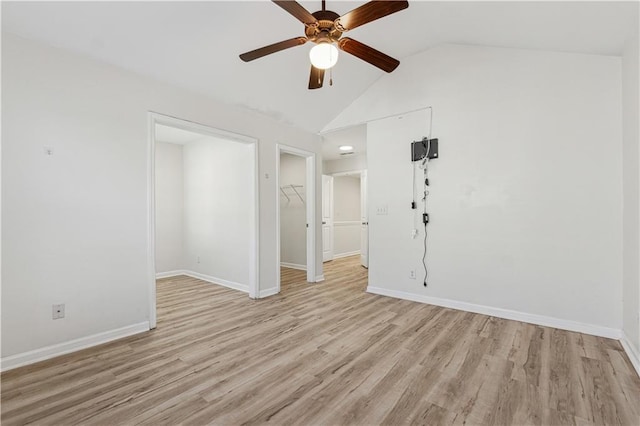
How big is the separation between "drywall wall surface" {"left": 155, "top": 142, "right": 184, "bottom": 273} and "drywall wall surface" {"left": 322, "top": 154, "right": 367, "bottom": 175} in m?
3.44

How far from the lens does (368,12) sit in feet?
6.10

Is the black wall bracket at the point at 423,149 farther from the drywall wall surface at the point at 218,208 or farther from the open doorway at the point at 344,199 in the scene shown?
the drywall wall surface at the point at 218,208

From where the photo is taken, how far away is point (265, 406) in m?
1.68

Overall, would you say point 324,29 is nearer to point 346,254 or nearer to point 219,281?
point 219,281

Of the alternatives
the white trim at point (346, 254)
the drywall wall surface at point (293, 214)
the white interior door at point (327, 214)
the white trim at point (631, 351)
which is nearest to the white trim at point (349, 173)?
the white interior door at point (327, 214)

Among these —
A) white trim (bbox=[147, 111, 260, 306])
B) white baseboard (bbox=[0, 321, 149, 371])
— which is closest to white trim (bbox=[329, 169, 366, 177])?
white trim (bbox=[147, 111, 260, 306])

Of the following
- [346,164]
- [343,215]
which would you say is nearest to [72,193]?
[346,164]

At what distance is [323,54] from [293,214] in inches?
173

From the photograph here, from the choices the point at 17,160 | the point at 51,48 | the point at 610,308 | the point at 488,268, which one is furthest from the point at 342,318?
the point at 51,48

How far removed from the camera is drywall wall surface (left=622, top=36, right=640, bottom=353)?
2219 mm

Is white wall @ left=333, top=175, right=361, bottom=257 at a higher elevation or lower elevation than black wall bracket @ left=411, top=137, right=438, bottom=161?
lower

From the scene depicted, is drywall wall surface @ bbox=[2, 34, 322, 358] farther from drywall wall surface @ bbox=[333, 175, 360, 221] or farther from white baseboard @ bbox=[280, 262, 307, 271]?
drywall wall surface @ bbox=[333, 175, 360, 221]

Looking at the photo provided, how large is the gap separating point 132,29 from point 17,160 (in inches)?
53.4

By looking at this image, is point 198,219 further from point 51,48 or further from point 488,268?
point 488,268
